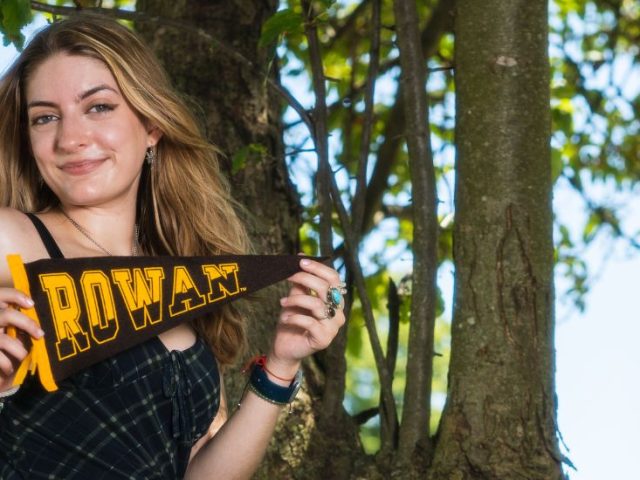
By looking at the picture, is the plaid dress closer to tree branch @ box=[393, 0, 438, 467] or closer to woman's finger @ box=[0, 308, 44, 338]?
woman's finger @ box=[0, 308, 44, 338]

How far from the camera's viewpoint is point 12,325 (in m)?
2.03

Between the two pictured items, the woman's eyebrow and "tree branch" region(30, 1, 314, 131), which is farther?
"tree branch" region(30, 1, 314, 131)

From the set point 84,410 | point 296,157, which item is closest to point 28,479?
point 84,410

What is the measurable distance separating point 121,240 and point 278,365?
484 mm

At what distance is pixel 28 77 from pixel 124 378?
73 centimetres

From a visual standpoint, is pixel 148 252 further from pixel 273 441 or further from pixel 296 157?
pixel 296 157

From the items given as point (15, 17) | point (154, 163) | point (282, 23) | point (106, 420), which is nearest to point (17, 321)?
point (106, 420)

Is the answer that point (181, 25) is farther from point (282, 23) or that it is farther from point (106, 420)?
point (106, 420)

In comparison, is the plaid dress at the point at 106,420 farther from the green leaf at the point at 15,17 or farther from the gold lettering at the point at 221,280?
the green leaf at the point at 15,17

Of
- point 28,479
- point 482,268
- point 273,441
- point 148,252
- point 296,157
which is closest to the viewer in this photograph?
point 28,479

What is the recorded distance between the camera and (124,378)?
2.37 m

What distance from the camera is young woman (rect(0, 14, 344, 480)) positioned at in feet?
7.57

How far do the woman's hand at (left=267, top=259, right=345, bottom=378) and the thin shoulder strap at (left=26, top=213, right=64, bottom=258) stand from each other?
0.51 m

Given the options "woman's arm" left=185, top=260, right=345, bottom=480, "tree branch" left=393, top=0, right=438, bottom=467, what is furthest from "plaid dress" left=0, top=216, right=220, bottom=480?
"tree branch" left=393, top=0, right=438, bottom=467
